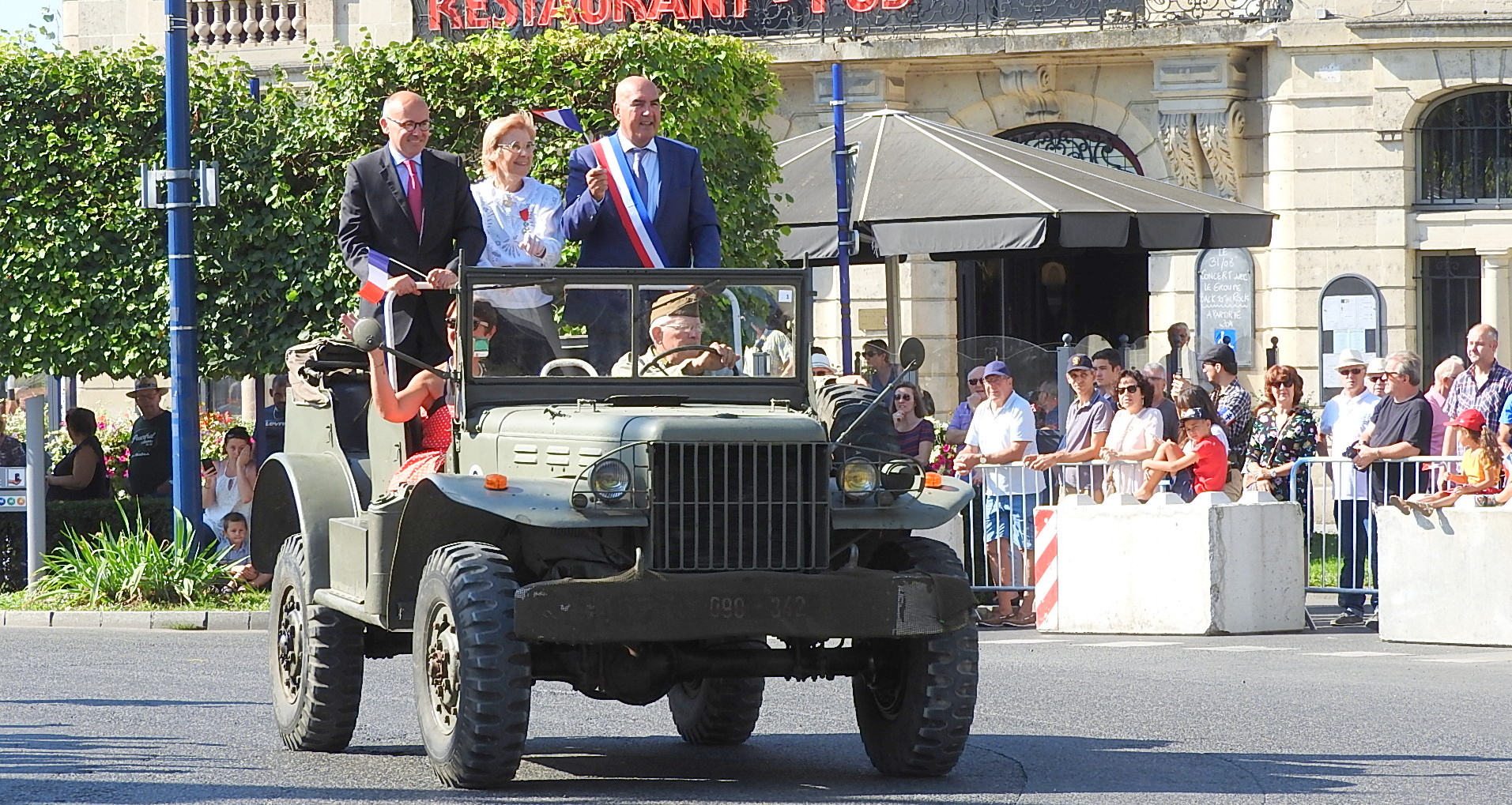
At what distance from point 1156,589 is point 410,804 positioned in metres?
7.72

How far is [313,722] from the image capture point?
905 centimetres

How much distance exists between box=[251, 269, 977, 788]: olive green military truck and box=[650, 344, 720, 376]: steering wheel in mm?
12

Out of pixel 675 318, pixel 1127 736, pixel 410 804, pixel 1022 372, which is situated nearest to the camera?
pixel 410 804

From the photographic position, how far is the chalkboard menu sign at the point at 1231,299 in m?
27.3

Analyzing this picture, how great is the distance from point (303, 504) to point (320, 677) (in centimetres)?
71

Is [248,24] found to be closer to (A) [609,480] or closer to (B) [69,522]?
(B) [69,522]

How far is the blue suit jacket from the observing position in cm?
966

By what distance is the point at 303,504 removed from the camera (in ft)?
30.6

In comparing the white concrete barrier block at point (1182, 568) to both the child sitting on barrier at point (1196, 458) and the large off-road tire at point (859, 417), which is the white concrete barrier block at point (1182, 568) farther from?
the large off-road tire at point (859, 417)

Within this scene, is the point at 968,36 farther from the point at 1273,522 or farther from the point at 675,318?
the point at 675,318

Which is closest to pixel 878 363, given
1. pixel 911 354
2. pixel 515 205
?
pixel 515 205

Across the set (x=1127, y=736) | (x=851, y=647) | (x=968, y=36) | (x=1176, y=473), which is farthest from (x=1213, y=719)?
(x=968, y=36)

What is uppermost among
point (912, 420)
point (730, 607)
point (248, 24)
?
point (248, 24)

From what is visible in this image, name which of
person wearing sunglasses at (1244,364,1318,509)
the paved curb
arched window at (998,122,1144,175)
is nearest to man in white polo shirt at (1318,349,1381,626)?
person wearing sunglasses at (1244,364,1318,509)
